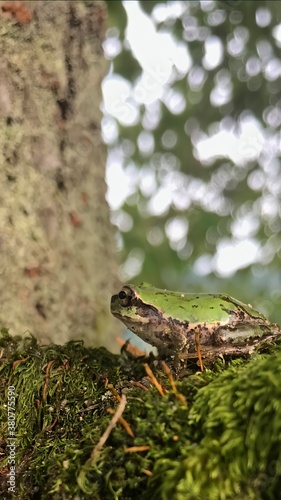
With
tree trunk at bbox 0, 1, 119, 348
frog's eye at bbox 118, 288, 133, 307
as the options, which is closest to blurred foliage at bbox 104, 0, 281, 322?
tree trunk at bbox 0, 1, 119, 348

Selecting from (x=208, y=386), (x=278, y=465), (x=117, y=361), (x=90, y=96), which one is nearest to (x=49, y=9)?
(x=90, y=96)

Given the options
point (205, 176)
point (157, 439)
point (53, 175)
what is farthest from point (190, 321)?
point (205, 176)

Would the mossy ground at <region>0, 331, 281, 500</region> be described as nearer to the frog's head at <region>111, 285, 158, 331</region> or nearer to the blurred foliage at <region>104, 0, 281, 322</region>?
the frog's head at <region>111, 285, 158, 331</region>

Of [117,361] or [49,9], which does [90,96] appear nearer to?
[49,9]

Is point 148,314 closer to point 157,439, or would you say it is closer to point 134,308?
point 134,308

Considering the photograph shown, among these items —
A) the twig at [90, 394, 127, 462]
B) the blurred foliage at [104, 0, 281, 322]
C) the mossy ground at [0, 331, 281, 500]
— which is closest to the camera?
the mossy ground at [0, 331, 281, 500]
